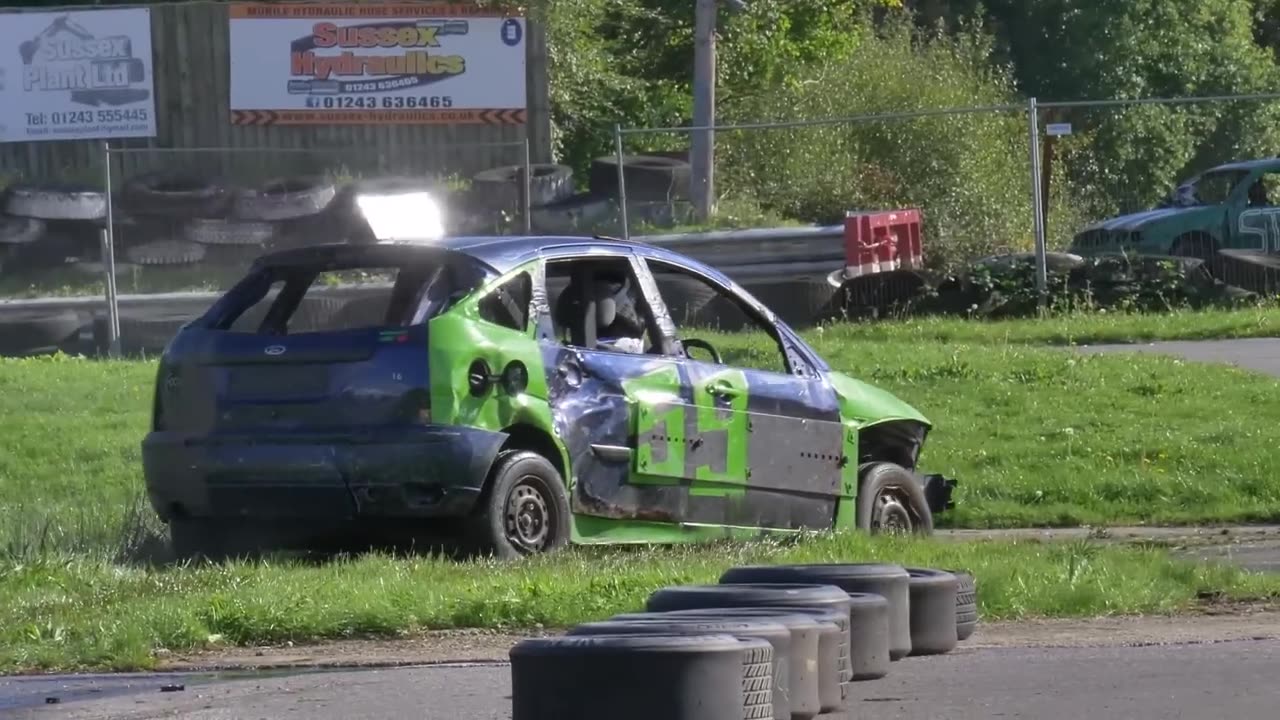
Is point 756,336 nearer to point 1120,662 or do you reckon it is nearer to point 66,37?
point 1120,662

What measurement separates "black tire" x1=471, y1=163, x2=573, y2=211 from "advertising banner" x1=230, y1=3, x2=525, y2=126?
328cm

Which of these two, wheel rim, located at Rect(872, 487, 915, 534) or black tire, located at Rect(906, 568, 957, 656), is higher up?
black tire, located at Rect(906, 568, 957, 656)

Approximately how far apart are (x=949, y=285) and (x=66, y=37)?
44.7 feet

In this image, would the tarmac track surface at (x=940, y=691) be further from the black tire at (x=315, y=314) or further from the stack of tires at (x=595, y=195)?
the stack of tires at (x=595, y=195)

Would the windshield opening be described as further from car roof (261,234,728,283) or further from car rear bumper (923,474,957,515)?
car roof (261,234,728,283)

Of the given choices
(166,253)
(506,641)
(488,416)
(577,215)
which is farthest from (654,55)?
(506,641)

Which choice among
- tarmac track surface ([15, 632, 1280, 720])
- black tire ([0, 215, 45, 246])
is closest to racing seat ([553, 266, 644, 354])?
tarmac track surface ([15, 632, 1280, 720])

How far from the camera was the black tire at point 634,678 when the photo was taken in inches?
200

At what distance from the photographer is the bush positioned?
25.7m

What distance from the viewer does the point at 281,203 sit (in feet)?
77.7

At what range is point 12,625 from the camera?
7.76 meters

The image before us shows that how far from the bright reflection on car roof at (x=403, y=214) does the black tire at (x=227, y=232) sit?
1724 mm

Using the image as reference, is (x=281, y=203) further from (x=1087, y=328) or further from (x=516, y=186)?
(x=1087, y=328)

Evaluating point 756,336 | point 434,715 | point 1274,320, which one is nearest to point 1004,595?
point 434,715
